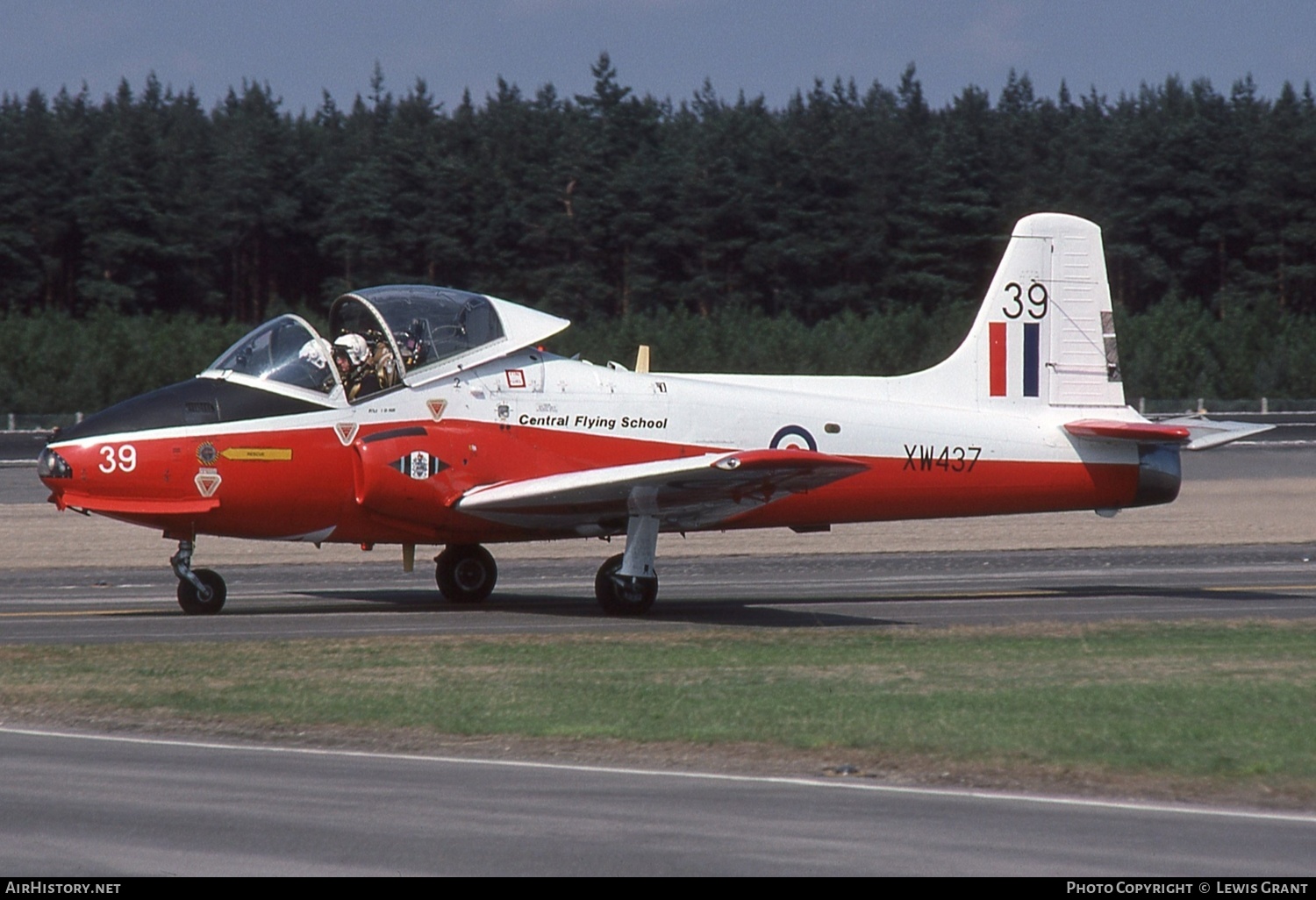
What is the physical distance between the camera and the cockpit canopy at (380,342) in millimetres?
16844

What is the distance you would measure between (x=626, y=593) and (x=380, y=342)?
12.2 feet

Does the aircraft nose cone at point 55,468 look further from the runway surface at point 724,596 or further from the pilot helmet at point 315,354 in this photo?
the pilot helmet at point 315,354

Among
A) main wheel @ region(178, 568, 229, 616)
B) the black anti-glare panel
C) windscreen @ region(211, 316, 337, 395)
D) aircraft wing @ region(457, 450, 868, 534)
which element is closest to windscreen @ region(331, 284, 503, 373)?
windscreen @ region(211, 316, 337, 395)

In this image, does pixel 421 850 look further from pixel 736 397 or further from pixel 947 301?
pixel 947 301

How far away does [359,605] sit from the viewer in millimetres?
18406

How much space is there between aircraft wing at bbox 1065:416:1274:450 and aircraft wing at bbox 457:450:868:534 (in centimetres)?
382

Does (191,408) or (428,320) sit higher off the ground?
(428,320)

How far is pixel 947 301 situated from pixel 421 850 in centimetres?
8016

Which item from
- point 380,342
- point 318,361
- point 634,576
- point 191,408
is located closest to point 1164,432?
point 634,576

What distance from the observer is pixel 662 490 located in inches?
661

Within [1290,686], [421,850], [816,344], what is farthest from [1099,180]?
[421,850]

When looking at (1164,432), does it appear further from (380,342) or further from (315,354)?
(315,354)

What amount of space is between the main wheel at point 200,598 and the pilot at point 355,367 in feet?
8.02

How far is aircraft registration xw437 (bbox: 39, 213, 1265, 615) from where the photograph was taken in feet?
53.5
